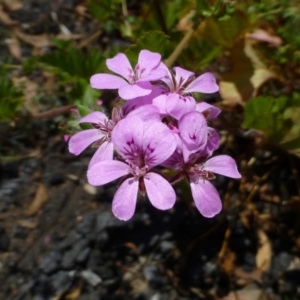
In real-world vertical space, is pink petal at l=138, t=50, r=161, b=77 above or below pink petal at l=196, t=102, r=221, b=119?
above

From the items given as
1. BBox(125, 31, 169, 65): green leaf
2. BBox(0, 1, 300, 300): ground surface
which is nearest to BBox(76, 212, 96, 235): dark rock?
BBox(0, 1, 300, 300): ground surface

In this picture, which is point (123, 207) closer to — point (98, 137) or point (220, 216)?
point (98, 137)

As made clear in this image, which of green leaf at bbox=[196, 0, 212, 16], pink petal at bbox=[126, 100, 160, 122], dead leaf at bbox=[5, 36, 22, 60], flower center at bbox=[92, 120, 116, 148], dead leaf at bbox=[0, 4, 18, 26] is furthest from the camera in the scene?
dead leaf at bbox=[0, 4, 18, 26]

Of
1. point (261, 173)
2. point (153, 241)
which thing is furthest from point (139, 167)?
point (261, 173)

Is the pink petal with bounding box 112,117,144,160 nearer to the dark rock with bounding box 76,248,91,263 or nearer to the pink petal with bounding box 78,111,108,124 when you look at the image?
the pink petal with bounding box 78,111,108,124

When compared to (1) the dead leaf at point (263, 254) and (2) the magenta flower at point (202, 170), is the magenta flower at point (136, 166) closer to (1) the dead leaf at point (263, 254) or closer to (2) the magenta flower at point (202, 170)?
(2) the magenta flower at point (202, 170)

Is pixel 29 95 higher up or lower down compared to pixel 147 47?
lower down
